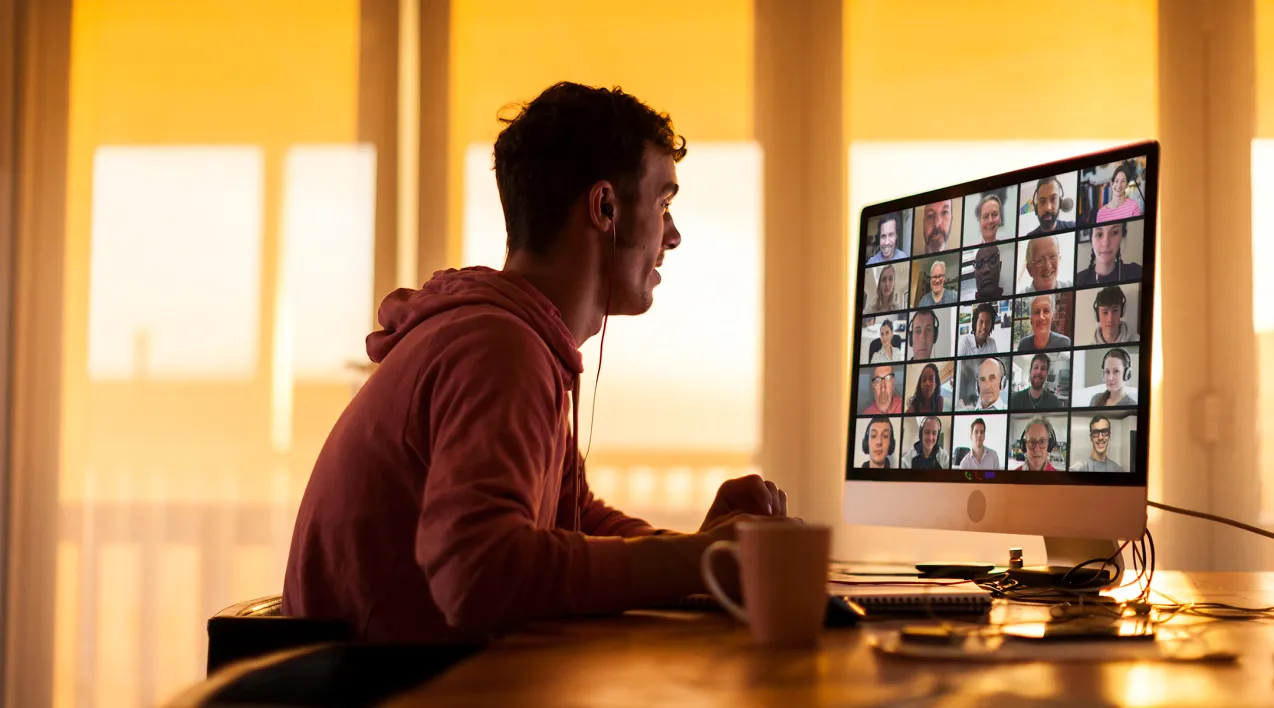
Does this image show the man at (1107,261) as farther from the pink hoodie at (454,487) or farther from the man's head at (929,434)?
the pink hoodie at (454,487)

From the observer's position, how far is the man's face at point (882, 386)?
4.95 ft

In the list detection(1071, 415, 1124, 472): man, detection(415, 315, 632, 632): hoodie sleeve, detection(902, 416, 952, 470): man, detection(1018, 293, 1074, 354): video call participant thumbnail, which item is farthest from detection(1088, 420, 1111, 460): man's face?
detection(415, 315, 632, 632): hoodie sleeve

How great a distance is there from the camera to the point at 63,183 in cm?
311

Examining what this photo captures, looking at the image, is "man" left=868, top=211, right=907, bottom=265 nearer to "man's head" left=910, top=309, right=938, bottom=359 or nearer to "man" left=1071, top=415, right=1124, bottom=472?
"man's head" left=910, top=309, right=938, bottom=359

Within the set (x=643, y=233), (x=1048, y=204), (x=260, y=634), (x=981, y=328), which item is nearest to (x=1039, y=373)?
(x=981, y=328)

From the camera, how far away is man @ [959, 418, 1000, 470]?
4.44 feet

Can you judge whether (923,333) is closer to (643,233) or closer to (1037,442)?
(1037,442)

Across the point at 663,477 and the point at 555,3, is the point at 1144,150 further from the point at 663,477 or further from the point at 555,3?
the point at 555,3

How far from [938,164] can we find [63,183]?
2.39 meters

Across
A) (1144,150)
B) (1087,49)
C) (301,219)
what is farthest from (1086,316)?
(301,219)

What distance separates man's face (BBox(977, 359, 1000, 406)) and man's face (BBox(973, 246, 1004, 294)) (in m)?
0.09

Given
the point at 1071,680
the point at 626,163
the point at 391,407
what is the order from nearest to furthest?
the point at 1071,680 → the point at 391,407 → the point at 626,163

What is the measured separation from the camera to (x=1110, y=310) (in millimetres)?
1250

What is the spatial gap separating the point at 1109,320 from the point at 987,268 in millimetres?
180
